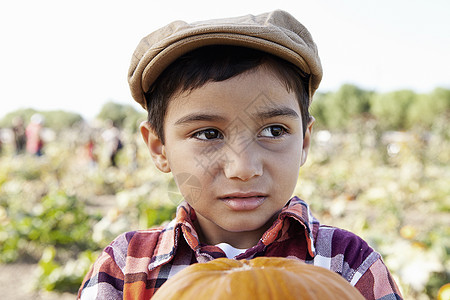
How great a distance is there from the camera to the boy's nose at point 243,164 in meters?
1.19

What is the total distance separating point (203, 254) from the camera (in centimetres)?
134

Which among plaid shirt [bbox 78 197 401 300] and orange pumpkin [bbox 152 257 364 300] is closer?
orange pumpkin [bbox 152 257 364 300]

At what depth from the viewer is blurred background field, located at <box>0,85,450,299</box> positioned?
166 inches

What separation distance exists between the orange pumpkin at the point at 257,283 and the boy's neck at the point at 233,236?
1.75ft

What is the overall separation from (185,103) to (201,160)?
0.63 ft

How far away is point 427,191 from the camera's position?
7000 mm

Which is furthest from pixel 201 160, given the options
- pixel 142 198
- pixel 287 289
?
pixel 142 198

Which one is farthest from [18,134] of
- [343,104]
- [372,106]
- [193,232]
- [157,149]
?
[372,106]

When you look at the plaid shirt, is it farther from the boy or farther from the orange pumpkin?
the orange pumpkin

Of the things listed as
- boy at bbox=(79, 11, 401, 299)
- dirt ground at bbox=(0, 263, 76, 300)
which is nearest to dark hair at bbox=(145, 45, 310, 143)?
boy at bbox=(79, 11, 401, 299)

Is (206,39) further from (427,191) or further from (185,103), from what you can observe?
(427,191)

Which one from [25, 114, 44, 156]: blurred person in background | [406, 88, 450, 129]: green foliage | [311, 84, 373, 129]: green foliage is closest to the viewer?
[25, 114, 44, 156]: blurred person in background

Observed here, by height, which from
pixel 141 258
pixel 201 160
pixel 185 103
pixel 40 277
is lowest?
pixel 40 277

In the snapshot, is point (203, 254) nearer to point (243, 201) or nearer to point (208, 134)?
point (243, 201)
